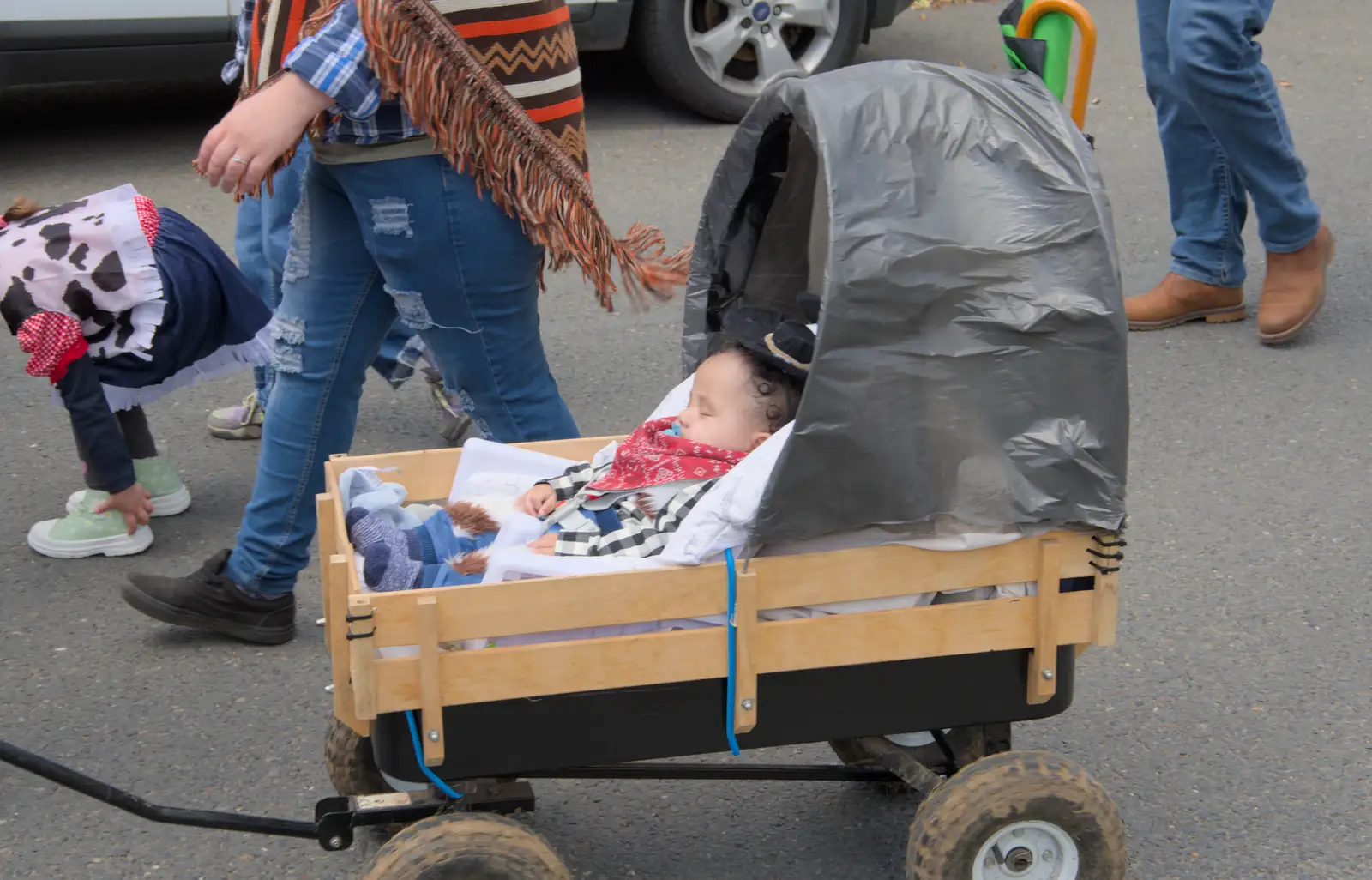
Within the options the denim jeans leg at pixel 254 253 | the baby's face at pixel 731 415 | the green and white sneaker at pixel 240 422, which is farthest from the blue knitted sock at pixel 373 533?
the green and white sneaker at pixel 240 422

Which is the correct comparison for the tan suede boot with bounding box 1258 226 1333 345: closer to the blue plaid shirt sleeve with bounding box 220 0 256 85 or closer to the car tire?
the car tire

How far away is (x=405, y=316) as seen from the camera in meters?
3.08

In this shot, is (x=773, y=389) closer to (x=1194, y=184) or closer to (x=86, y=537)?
(x=86, y=537)

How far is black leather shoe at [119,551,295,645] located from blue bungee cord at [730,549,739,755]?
1.43 meters

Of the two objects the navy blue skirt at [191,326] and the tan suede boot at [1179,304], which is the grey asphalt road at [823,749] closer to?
the tan suede boot at [1179,304]

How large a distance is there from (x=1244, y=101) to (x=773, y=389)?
9.21 ft

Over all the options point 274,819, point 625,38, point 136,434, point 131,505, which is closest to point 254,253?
point 136,434

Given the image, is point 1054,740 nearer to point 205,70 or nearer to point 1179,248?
point 1179,248

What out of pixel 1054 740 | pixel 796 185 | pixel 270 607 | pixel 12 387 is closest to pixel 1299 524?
pixel 1054 740

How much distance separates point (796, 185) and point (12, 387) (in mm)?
2980

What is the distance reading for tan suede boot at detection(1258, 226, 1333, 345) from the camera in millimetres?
5148

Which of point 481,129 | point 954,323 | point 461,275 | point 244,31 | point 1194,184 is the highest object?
point 244,31

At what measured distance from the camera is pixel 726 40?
7195 mm

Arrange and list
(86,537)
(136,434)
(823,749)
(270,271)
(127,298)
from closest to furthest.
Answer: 1. (823,749)
2. (127,298)
3. (86,537)
4. (136,434)
5. (270,271)
